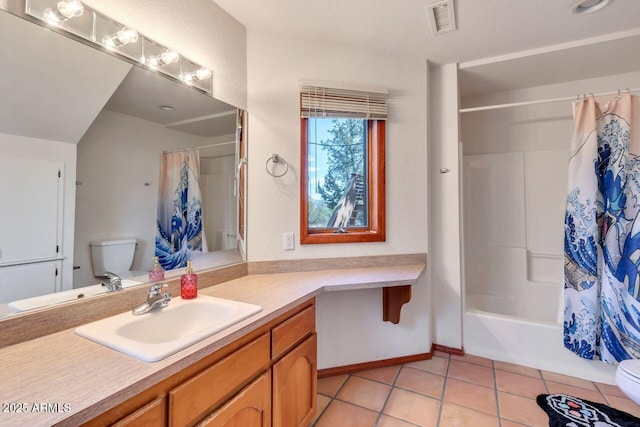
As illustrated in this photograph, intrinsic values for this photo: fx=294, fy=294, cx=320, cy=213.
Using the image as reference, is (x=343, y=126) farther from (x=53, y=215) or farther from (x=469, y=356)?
(x=469, y=356)

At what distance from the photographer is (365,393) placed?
6.13ft

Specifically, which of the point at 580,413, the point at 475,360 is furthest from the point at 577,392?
the point at 475,360

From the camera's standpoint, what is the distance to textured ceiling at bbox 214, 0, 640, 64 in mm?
1659

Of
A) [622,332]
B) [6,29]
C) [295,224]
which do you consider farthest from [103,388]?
[622,332]

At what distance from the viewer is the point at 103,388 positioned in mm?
675

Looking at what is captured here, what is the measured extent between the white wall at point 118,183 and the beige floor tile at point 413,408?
156 cm

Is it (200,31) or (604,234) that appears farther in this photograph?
(604,234)

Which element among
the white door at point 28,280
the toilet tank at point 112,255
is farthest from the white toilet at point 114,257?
the white door at point 28,280

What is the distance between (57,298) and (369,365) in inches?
73.6

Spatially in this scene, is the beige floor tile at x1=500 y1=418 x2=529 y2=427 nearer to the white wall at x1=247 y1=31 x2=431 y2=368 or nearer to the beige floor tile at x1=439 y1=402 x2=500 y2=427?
the beige floor tile at x1=439 y1=402 x2=500 y2=427

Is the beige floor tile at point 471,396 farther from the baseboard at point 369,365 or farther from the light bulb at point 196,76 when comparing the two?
the light bulb at point 196,76

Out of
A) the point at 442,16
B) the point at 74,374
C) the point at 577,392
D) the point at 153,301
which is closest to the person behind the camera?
the point at 74,374

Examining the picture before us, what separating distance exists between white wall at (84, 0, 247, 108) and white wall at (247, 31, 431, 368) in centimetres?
10

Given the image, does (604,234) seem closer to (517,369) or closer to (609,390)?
(609,390)
